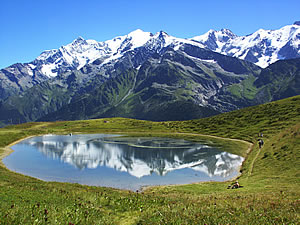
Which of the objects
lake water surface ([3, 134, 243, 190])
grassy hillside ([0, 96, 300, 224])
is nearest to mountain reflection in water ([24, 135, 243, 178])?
lake water surface ([3, 134, 243, 190])

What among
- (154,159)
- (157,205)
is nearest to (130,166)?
(154,159)

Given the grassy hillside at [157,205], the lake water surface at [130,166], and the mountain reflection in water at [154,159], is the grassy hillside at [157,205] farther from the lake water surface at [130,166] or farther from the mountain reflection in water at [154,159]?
the mountain reflection in water at [154,159]

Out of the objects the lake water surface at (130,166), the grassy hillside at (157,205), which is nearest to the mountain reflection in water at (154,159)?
the lake water surface at (130,166)

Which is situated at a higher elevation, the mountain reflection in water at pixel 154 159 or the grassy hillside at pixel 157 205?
the mountain reflection in water at pixel 154 159

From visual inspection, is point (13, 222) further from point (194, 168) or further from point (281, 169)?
point (194, 168)

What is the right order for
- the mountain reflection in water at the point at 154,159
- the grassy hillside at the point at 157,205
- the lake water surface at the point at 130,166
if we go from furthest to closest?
the mountain reflection in water at the point at 154,159, the lake water surface at the point at 130,166, the grassy hillside at the point at 157,205

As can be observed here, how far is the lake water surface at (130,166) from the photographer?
61656 mm

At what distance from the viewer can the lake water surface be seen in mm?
61656

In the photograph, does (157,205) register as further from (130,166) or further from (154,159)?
(154,159)


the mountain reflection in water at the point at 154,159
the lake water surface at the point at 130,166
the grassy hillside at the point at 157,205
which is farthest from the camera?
the mountain reflection in water at the point at 154,159

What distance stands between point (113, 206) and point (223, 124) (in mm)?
152986

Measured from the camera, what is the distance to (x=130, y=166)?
77.4 m

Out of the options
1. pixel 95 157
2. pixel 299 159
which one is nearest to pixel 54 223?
pixel 299 159

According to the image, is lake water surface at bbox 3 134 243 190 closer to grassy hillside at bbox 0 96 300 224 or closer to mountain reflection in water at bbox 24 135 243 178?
mountain reflection in water at bbox 24 135 243 178
